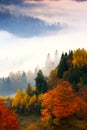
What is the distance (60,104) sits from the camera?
122562mm

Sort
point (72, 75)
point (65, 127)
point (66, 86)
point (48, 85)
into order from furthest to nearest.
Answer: point (48, 85) < point (72, 75) < point (66, 86) < point (65, 127)

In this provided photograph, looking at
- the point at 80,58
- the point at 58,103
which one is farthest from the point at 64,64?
A: the point at 58,103

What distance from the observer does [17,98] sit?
648 feet

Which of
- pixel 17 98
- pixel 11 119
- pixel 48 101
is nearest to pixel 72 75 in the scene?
pixel 17 98

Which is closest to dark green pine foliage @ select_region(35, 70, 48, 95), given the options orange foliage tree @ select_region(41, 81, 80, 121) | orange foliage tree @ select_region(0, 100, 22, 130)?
orange foliage tree @ select_region(41, 81, 80, 121)

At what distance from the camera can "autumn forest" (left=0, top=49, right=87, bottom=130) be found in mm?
119250

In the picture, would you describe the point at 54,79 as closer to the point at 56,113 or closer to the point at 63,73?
the point at 63,73

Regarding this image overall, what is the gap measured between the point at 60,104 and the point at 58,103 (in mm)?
716

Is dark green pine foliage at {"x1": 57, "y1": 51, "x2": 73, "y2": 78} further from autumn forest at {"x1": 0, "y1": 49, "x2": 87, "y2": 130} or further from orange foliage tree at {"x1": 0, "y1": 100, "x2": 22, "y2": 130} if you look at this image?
orange foliage tree at {"x1": 0, "y1": 100, "x2": 22, "y2": 130}

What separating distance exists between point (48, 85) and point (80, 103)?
192ft

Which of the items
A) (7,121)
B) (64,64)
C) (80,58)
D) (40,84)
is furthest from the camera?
(40,84)

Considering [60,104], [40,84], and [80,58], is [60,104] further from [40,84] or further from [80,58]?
[40,84]

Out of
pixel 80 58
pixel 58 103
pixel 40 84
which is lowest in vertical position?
pixel 58 103

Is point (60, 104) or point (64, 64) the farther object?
point (64, 64)
